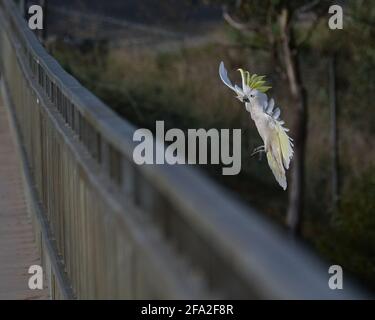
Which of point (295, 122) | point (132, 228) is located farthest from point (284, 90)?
point (132, 228)

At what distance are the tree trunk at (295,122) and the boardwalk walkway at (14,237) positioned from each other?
10.6 meters

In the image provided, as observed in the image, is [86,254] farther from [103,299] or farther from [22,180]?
[22,180]

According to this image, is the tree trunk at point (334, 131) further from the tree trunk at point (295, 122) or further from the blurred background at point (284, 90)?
the tree trunk at point (295, 122)

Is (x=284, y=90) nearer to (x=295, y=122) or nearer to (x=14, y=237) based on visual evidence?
(x=295, y=122)

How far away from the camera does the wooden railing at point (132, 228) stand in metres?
2.30

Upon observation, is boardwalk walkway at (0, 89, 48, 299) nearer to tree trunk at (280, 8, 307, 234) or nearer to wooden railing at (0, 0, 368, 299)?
wooden railing at (0, 0, 368, 299)

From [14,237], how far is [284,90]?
60.0ft

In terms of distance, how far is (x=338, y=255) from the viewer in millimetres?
17766

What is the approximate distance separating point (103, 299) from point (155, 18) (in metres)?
29.6

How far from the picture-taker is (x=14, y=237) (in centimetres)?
817

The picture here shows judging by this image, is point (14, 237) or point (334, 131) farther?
point (334, 131)

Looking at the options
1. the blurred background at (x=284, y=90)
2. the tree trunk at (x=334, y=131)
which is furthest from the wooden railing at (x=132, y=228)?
the tree trunk at (x=334, y=131)

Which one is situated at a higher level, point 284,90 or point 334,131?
point 284,90
